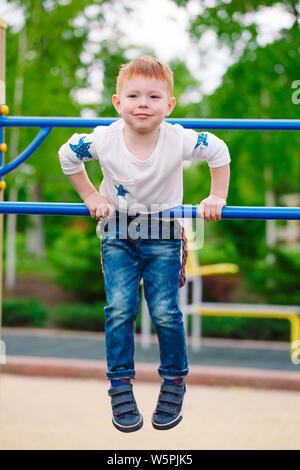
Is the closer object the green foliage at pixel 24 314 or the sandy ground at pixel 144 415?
the sandy ground at pixel 144 415

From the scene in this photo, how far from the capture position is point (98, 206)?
237cm

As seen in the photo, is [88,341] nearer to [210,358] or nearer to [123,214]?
[210,358]

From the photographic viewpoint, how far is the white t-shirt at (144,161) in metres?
2.34

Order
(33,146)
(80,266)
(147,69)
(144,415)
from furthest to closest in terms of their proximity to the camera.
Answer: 1. (80,266)
2. (144,415)
3. (33,146)
4. (147,69)

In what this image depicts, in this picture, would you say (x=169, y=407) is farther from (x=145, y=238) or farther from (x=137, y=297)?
(x=145, y=238)

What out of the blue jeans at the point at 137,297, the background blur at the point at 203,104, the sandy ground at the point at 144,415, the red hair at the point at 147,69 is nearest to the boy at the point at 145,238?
the blue jeans at the point at 137,297

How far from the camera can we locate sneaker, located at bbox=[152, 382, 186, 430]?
7.52ft

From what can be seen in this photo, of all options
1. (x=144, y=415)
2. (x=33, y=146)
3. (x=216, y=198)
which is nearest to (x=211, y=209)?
(x=216, y=198)

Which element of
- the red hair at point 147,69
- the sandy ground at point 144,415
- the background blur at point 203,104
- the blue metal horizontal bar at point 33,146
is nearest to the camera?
the red hair at point 147,69

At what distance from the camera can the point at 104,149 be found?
7.76 ft

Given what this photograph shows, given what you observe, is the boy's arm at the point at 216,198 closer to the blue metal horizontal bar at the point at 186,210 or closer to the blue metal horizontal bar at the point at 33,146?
the blue metal horizontal bar at the point at 186,210

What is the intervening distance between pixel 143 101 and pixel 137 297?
2.14ft
